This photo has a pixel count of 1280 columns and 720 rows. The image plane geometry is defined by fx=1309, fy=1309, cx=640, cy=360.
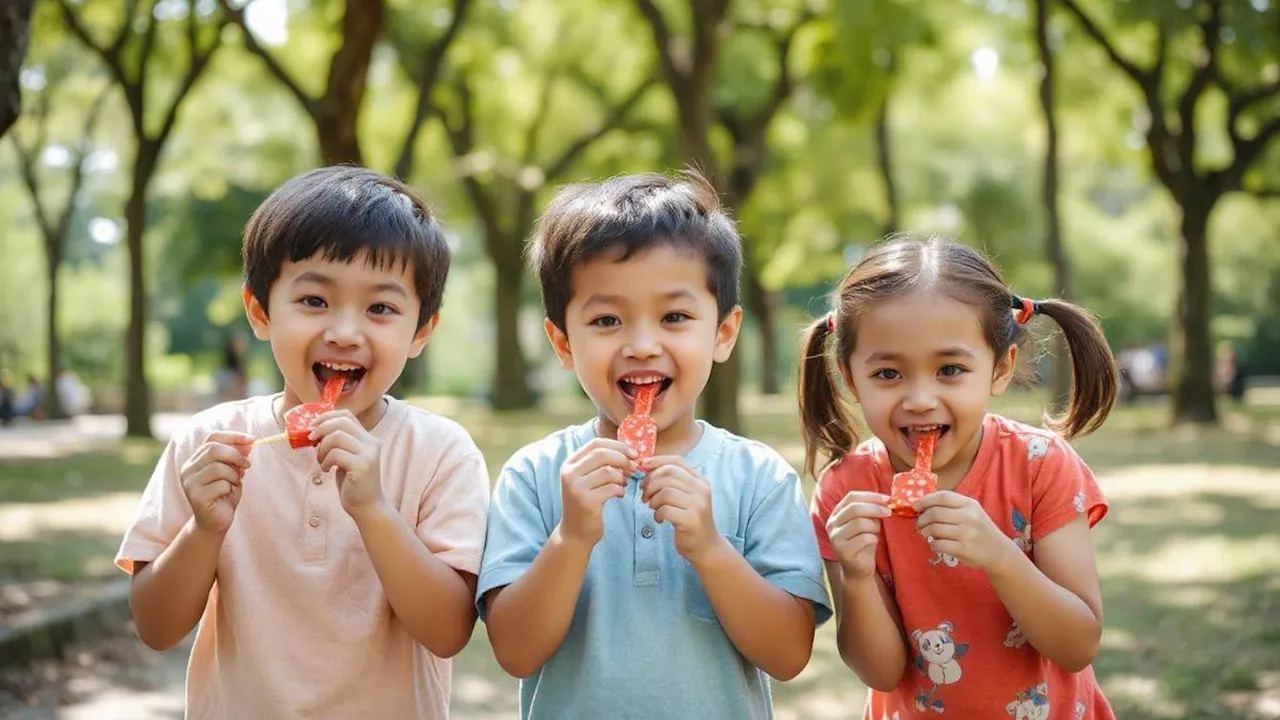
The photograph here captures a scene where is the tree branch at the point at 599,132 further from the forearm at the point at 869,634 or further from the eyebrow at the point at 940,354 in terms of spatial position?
the forearm at the point at 869,634

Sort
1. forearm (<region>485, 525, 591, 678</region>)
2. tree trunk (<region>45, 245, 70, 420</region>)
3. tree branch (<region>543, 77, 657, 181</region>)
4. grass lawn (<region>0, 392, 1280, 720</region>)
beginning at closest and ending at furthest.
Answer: forearm (<region>485, 525, 591, 678</region>)
grass lawn (<region>0, 392, 1280, 720</region>)
tree trunk (<region>45, 245, 70, 420</region>)
tree branch (<region>543, 77, 657, 181</region>)

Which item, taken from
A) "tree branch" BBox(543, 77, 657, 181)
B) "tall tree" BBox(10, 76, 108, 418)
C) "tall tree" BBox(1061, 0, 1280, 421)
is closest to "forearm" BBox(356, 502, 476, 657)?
"tall tree" BBox(1061, 0, 1280, 421)

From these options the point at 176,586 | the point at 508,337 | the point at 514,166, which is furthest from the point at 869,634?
the point at 508,337

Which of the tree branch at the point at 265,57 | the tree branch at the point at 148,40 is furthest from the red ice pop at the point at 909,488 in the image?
the tree branch at the point at 148,40

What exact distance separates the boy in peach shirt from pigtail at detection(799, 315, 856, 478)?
0.79 metres

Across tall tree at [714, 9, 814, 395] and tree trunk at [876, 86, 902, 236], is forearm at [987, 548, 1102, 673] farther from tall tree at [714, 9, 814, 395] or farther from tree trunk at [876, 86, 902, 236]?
tree trunk at [876, 86, 902, 236]

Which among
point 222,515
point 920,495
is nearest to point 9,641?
point 222,515

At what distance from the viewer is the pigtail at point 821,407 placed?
120 inches

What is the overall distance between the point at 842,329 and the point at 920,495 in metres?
0.45

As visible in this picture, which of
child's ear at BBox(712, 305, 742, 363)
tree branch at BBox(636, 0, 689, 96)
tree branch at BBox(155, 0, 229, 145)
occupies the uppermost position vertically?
tree branch at BBox(155, 0, 229, 145)

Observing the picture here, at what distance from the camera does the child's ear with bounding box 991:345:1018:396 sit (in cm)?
285

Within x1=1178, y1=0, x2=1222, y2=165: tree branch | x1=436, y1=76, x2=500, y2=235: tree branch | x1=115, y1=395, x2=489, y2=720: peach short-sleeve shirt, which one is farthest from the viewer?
x1=436, y1=76, x2=500, y2=235: tree branch

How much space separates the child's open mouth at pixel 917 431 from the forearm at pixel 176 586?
1.41m

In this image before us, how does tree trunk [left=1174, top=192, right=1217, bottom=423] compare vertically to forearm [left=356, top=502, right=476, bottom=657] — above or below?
above
